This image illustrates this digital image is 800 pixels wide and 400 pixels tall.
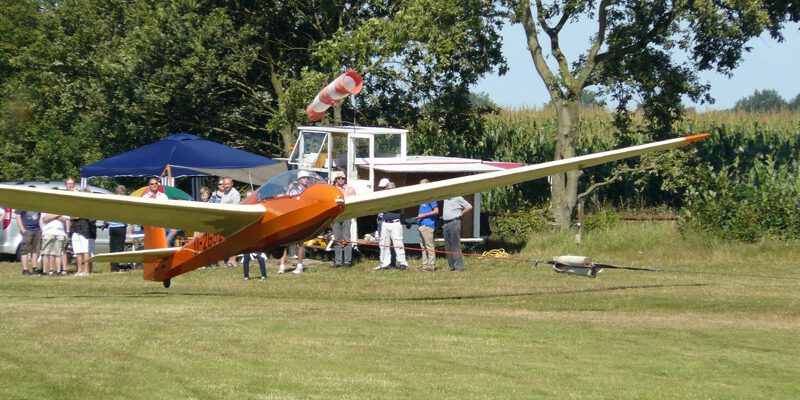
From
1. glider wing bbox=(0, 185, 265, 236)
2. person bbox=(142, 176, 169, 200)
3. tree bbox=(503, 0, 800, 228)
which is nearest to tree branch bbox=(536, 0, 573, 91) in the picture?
tree bbox=(503, 0, 800, 228)

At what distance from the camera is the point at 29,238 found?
21812mm

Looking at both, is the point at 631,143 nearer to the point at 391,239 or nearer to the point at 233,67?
the point at 391,239

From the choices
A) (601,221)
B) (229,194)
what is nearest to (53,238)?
(229,194)

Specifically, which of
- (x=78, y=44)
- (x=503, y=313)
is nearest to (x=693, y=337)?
(x=503, y=313)

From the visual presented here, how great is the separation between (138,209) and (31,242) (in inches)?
369

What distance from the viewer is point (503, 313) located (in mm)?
14648

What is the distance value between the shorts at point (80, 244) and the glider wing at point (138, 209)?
25.1 ft

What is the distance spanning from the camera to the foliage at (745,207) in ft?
77.5

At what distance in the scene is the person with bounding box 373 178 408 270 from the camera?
21.7 metres

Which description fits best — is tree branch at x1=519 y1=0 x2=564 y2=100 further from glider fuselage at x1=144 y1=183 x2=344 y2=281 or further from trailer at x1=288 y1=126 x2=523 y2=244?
glider fuselage at x1=144 y1=183 x2=344 y2=281

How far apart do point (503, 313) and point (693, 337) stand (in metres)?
3.00

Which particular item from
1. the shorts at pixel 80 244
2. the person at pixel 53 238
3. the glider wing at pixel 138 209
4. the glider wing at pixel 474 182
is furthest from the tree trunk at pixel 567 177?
the glider wing at pixel 138 209

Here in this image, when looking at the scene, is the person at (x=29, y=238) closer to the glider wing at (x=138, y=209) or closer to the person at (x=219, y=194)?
the person at (x=219, y=194)

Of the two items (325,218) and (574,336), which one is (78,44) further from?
(574,336)
